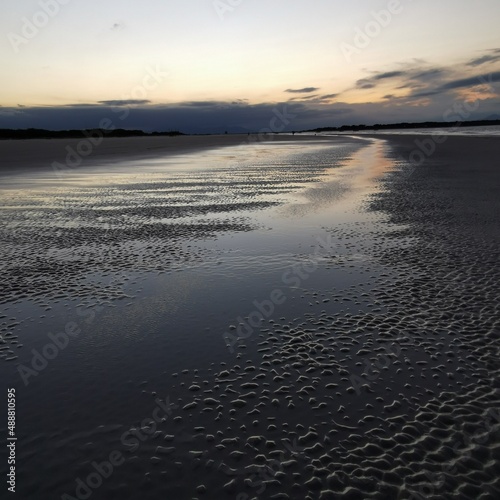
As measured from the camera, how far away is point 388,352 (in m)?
7.28

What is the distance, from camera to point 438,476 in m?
4.64

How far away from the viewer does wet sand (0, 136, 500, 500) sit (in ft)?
15.7

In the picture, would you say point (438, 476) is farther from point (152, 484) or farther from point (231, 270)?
point (231, 270)

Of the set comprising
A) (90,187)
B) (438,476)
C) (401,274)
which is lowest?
(438,476)

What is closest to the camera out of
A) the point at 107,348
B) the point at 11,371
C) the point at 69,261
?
the point at 11,371

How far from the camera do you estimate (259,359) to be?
7.17m

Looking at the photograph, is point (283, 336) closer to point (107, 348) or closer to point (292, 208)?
point (107, 348)

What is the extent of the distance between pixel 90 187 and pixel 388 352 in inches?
1041

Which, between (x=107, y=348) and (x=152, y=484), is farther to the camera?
(x=107, y=348)

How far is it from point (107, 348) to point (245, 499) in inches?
168

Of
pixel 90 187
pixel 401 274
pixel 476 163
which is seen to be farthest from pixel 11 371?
pixel 476 163

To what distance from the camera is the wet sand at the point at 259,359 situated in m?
4.79

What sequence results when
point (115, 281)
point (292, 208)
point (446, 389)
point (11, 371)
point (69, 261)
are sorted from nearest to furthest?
point (446, 389), point (11, 371), point (115, 281), point (69, 261), point (292, 208)

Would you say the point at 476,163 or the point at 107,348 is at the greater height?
the point at 476,163
